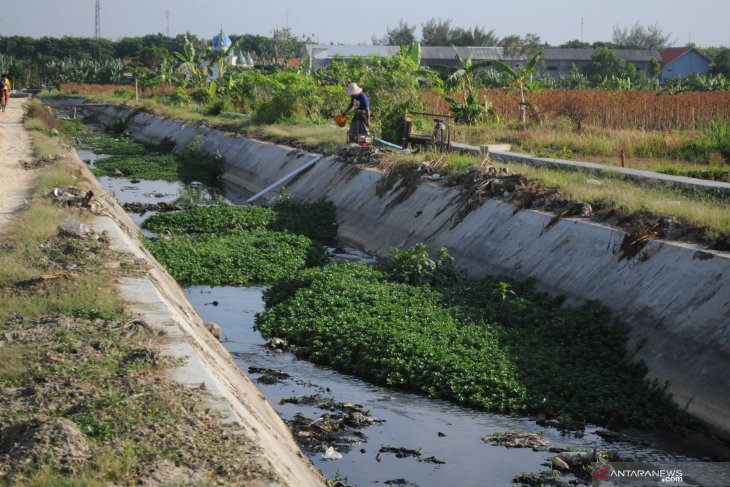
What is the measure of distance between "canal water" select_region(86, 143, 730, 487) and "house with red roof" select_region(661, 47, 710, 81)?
288 feet

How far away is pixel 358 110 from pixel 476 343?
14137 millimetres

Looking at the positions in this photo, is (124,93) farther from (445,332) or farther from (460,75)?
(445,332)

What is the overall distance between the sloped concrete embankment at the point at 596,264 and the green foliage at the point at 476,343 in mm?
329

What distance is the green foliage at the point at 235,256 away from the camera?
51.9ft

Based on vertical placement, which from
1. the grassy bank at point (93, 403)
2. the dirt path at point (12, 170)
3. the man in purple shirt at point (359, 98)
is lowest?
the dirt path at point (12, 170)

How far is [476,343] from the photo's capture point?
11.4 meters

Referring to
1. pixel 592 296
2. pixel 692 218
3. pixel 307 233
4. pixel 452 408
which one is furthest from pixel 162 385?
pixel 307 233

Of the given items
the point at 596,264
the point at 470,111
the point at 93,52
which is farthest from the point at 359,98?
the point at 93,52

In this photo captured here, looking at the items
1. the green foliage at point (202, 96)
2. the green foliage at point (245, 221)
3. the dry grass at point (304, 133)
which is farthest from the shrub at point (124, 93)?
the green foliage at point (245, 221)

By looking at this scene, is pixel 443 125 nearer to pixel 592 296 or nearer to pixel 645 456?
pixel 592 296

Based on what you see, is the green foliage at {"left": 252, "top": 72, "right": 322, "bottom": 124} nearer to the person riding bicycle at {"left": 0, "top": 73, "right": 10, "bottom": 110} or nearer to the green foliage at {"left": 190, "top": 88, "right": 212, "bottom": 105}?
the green foliage at {"left": 190, "top": 88, "right": 212, "bottom": 105}

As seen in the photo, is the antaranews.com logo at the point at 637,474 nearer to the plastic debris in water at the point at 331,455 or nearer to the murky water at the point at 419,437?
the murky water at the point at 419,437

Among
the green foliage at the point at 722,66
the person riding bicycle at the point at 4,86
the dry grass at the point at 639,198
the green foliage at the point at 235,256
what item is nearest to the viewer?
the dry grass at the point at 639,198

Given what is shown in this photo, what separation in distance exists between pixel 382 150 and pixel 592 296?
474 inches
